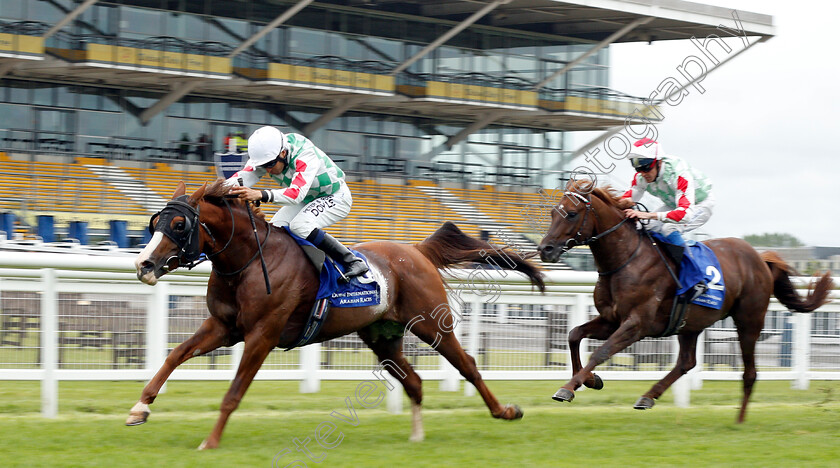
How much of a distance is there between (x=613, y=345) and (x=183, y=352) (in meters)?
2.35

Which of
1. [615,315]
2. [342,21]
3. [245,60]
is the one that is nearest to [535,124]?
[342,21]

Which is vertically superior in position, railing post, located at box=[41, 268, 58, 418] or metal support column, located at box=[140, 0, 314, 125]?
metal support column, located at box=[140, 0, 314, 125]

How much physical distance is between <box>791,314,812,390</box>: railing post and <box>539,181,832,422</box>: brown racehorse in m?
1.97

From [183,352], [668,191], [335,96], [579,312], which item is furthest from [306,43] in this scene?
[183,352]

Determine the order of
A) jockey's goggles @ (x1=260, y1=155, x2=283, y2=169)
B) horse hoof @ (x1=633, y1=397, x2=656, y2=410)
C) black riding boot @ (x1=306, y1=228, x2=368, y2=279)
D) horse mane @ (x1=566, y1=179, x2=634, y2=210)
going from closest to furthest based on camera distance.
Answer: jockey's goggles @ (x1=260, y1=155, x2=283, y2=169)
black riding boot @ (x1=306, y1=228, x2=368, y2=279)
horse mane @ (x1=566, y1=179, x2=634, y2=210)
horse hoof @ (x1=633, y1=397, x2=656, y2=410)

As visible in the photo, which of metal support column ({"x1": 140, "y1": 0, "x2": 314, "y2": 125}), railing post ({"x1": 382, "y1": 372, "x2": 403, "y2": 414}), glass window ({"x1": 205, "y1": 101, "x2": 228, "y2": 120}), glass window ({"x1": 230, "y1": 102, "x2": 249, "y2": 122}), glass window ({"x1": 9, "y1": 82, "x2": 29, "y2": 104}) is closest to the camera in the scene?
railing post ({"x1": 382, "y1": 372, "x2": 403, "y2": 414})

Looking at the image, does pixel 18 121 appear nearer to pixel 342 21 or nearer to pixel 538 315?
pixel 342 21

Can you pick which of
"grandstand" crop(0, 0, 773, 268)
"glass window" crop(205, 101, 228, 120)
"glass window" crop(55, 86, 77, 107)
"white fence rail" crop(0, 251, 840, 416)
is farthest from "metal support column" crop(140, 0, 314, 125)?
"white fence rail" crop(0, 251, 840, 416)

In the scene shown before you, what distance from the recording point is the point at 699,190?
596 cm

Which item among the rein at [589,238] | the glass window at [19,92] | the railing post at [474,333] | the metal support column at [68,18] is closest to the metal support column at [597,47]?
the metal support column at [68,18]

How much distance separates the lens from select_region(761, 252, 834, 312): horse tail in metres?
6.52

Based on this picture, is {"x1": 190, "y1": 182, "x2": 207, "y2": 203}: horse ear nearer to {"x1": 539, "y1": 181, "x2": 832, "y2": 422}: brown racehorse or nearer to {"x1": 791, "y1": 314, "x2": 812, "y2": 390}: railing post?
{"x1": 539, "y1": 181, "x2": 832, "y2": 422}: brown racehorse

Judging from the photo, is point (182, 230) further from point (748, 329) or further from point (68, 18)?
point (68, 18)

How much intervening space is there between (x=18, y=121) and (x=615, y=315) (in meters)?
14.5
